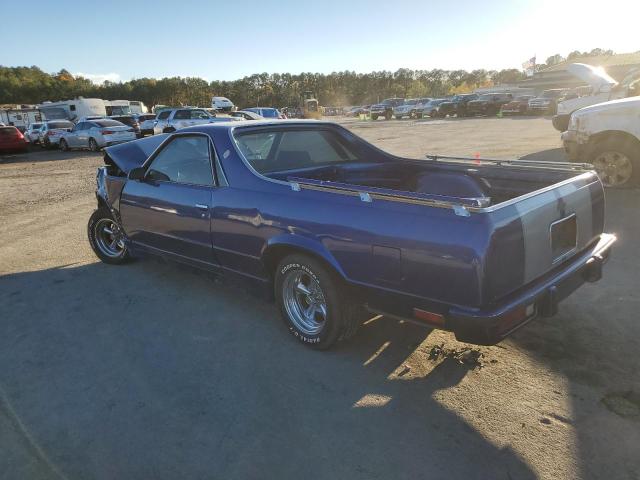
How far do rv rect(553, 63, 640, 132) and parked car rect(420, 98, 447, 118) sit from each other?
26101 mm

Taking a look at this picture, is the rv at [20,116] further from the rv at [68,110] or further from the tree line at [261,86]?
the tree line at [261,86]

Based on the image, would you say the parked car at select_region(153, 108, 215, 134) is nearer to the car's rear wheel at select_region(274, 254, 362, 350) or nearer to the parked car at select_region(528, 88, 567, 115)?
the car's rear wheel at select_region(274, 254, 362, 350)

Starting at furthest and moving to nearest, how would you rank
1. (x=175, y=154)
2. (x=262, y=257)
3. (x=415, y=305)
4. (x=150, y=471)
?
1. (x=175, y=154)
2. (x=262, y=257)
3. (x=415, y=305)
4. (x=150, y=471)

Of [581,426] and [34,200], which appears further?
[34,200]

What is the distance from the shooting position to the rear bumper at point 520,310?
246 cm

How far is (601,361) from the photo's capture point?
307 cm

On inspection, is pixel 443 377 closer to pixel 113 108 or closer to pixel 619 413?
pixel 619 413

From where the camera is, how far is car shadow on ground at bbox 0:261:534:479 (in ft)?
7.75

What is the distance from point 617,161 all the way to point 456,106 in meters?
32.6

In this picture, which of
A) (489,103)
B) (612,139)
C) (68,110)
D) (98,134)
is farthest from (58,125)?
(489,103)

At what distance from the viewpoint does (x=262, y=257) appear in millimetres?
3479

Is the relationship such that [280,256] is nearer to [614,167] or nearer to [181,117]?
[614,167]

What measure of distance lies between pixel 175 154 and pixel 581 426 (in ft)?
12.5

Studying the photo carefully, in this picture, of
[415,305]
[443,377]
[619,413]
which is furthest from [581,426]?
[415,305]
